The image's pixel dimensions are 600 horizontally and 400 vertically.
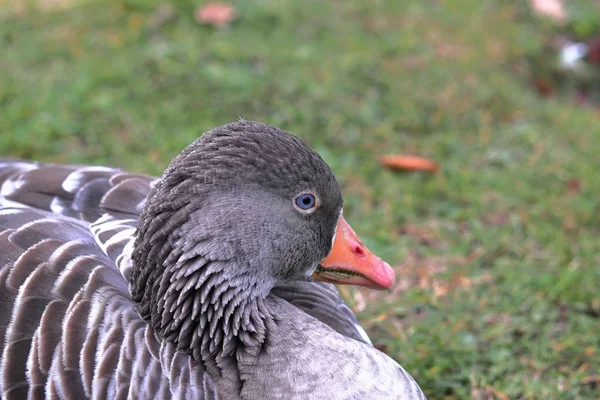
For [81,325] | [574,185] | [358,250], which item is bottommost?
[81,325]

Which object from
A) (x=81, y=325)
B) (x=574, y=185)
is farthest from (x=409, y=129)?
(x=81, y=325)

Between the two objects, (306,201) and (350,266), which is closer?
(306,201)

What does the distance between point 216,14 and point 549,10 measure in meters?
2.92

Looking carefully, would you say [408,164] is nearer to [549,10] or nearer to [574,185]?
[574,185]

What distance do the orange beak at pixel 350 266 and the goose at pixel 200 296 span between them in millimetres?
52

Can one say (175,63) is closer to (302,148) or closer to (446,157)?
(446,157)

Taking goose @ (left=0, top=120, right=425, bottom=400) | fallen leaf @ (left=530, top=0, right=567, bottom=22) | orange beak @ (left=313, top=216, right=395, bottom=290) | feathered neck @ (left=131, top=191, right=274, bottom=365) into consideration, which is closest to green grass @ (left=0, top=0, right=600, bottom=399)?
fallen leaf @ (left=530, top=0, right=567, bottom=22)

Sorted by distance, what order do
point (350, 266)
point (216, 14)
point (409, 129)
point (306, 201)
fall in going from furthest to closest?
point (216, 14), point (409, 129), point (350, 266), point (306, 201)

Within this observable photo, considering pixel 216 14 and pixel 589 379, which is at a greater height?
Answer: pixel 216 14

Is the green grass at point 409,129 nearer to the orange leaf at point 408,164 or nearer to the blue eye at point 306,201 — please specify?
the orange leaf at point 408,164

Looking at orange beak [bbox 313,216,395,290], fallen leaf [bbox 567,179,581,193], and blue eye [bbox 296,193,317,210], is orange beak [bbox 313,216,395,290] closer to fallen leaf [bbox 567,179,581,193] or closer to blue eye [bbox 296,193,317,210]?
blue eye [bbox 296,193,317,210]

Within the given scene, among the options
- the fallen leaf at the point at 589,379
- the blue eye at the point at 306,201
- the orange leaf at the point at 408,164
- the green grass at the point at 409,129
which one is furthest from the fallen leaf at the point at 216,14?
the fallen leaf at the point at 589,379

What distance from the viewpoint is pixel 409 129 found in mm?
4984

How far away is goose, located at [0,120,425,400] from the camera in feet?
7.55
